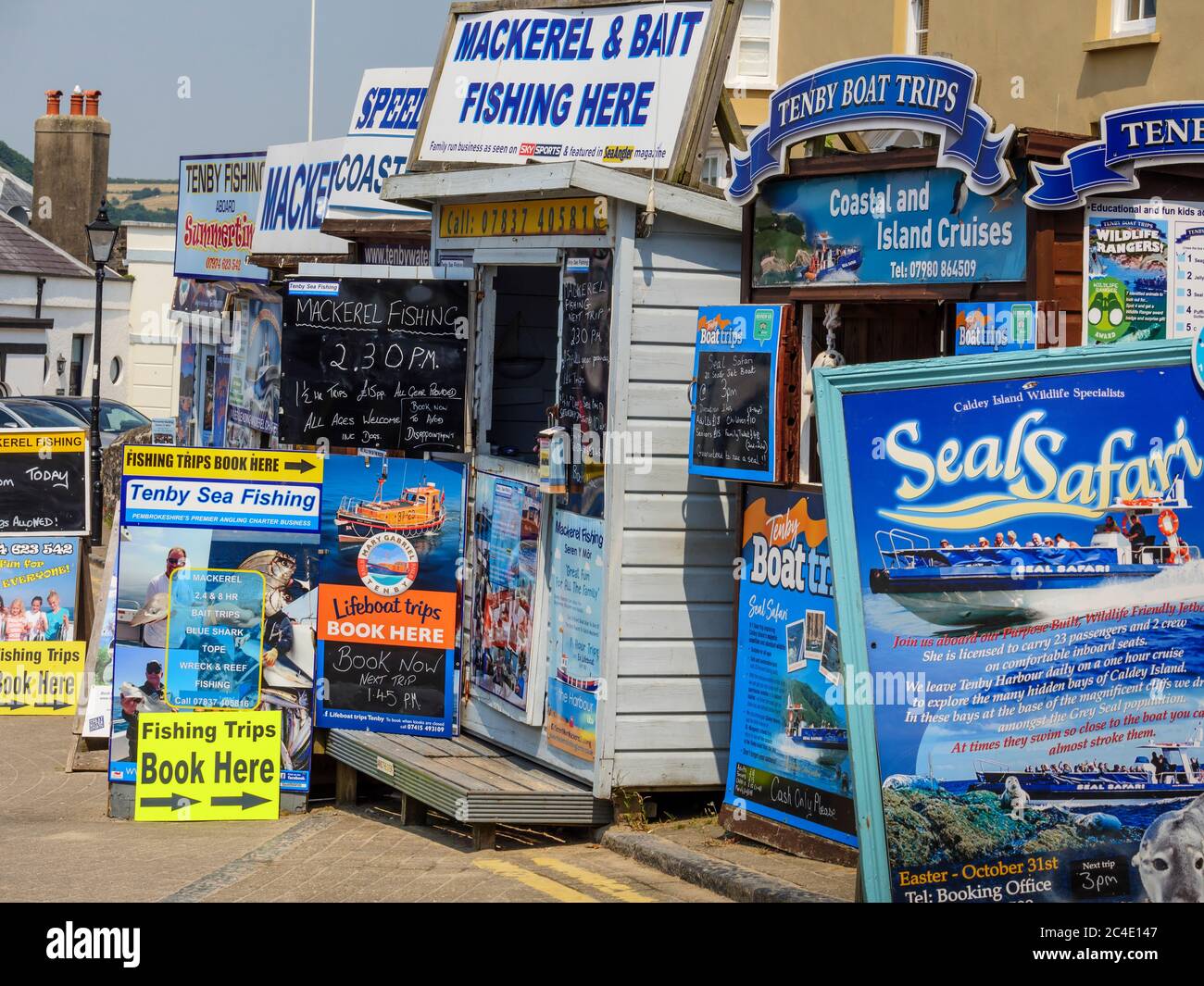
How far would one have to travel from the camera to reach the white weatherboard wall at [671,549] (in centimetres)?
803

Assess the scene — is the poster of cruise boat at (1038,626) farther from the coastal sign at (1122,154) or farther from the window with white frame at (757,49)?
the window with white frame at (757,49)

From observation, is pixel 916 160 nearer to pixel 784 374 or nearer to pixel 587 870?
pixel 784 374

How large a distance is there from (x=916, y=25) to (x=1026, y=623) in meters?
16.9

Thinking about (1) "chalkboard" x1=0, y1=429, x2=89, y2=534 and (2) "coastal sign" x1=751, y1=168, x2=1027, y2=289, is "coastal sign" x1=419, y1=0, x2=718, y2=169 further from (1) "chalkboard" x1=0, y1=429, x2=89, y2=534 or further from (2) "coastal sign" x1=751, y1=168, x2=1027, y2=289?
(1) "chalkboard" x1=0, y1=429, x2=89, y2=534

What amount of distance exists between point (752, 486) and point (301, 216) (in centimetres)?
757

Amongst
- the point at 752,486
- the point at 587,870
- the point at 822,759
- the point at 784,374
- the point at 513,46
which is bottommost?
the point at 587,870

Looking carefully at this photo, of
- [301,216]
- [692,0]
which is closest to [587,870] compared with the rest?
[692,0]

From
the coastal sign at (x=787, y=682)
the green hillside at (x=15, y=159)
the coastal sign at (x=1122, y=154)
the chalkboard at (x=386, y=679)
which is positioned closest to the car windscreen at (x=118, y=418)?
the chalkboard at (x=386, y=679)

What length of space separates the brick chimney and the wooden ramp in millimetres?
39268

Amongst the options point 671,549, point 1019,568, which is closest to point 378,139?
point 671,549

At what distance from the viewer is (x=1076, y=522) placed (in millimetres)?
5082

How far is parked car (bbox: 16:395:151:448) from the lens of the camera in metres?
29.6

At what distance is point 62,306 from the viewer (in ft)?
144

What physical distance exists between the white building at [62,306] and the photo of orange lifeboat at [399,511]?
34249 millimetres
